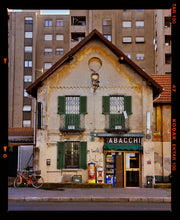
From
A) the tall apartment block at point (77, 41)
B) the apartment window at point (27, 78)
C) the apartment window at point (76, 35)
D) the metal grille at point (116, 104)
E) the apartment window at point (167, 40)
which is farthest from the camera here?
the apartment window at point (27, 78)

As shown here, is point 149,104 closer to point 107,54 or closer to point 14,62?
point 107,54

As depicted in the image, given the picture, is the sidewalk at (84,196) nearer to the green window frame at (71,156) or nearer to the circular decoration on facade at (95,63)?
the green window frame at (71,156)

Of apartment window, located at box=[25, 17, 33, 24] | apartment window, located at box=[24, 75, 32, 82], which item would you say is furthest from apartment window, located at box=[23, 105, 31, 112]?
apartment window, located at box=[25, 17, 33, 24]

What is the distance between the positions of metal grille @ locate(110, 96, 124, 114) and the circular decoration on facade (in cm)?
216

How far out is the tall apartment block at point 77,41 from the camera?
168ft

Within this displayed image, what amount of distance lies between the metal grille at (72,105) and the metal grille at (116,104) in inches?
85.0

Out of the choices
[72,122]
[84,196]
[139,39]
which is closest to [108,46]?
[72,122]

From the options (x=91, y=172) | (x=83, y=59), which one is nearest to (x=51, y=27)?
(x=83, y=59)

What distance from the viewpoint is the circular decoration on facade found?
20.0 meters

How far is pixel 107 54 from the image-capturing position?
2006 centimetres

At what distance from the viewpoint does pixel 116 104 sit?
65.0ft

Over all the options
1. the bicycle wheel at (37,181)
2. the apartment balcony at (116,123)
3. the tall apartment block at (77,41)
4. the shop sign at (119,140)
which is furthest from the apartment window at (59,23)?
the bicycle wheel at (37,181)

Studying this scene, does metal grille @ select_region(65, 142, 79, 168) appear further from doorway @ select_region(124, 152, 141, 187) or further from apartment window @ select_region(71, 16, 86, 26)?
apartment window @ select_region(71, 16, 86, 26)

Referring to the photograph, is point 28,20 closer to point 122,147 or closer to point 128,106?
point 128,106
